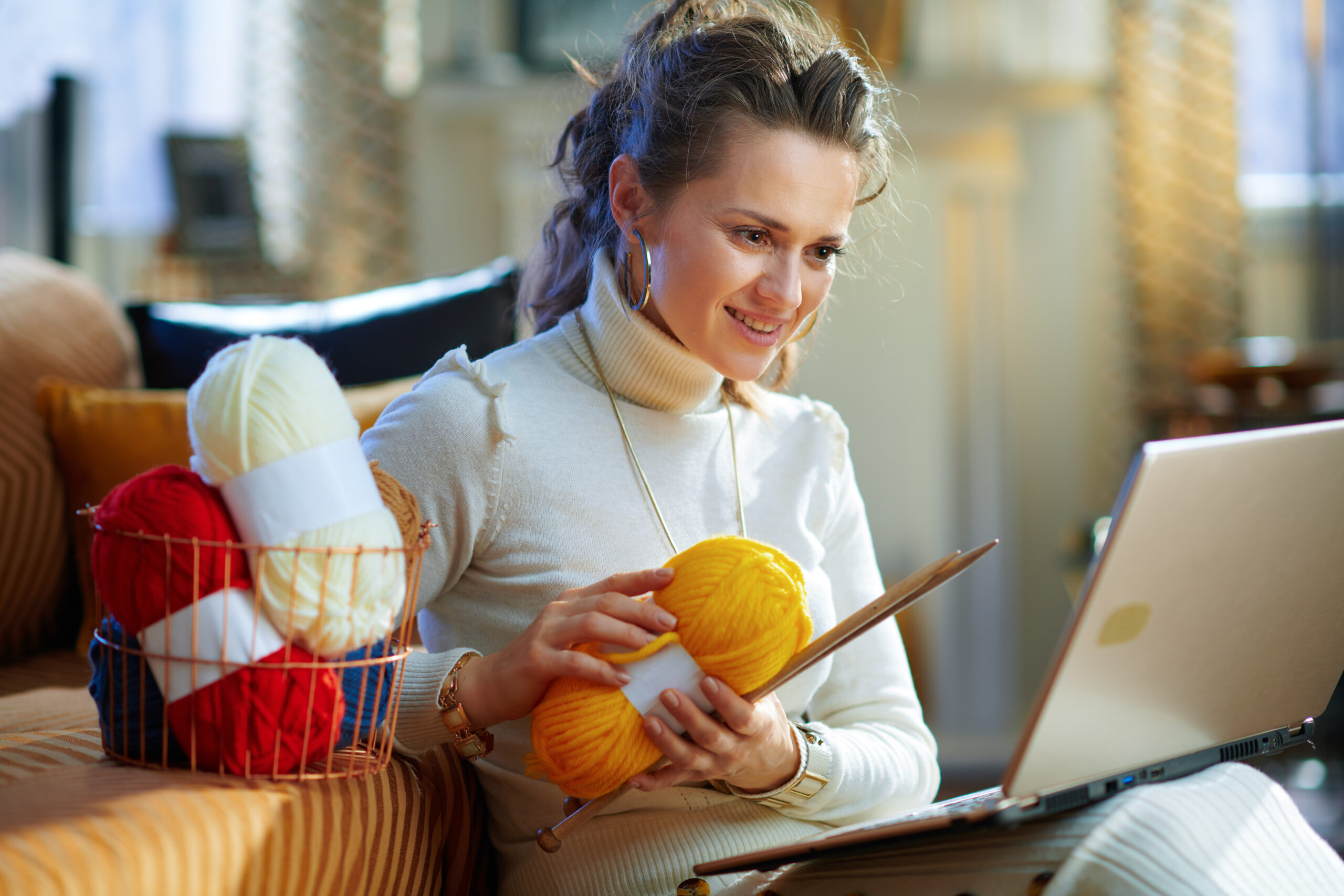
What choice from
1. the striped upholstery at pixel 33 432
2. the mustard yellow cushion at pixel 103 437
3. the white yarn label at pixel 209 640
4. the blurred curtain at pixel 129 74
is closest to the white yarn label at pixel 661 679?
the white yarn label at pixel 209 640

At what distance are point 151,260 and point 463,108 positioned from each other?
90 centimetres

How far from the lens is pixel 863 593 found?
3.52 feet

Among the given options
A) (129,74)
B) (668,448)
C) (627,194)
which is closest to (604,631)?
(668,448)

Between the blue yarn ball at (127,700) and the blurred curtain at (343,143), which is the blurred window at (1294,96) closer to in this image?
the blurred curtain at (343,143)

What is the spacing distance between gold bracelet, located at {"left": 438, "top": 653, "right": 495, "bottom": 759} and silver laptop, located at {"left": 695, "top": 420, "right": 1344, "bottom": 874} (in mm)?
188

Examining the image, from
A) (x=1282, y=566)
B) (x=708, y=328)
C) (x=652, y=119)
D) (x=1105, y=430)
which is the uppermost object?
(x=652, y=119)

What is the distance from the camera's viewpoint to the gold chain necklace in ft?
3.18

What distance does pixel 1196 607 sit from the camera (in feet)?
2.18

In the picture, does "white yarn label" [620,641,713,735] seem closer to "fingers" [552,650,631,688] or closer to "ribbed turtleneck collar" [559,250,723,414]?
"fingers" [552,650,631,688]

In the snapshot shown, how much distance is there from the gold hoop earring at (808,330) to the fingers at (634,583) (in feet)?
1.14

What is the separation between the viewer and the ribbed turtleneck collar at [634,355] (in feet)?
3.21

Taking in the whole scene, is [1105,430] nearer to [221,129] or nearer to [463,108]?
[463,108]

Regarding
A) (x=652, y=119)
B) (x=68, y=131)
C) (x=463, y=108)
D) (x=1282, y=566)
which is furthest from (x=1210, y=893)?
(x=463, y=108)

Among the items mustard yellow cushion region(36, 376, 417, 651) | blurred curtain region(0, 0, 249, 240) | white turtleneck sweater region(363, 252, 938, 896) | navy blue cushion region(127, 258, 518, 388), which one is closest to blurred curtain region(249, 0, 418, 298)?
blurred curtain region(0, 0, 249, 240)
